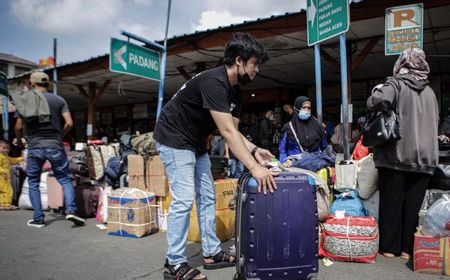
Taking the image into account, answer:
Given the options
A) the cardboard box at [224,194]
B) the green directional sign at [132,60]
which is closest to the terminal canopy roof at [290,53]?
the green directional sign at [132,60]

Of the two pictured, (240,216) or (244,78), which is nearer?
(240,216)

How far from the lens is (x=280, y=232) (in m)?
2.09

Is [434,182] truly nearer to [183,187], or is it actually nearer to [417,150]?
[417,150]

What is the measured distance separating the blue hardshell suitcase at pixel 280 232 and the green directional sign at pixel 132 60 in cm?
320

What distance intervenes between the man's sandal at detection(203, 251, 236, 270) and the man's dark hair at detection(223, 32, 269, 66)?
1602 millimetres

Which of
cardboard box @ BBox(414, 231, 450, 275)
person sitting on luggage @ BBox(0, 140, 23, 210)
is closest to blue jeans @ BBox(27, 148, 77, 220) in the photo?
person sitting on luggage @ BBox(0, 140, 23, 210)

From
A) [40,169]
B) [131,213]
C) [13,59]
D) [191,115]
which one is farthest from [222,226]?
[13,59]

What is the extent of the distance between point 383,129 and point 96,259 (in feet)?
9.33

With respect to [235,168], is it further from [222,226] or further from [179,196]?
[179,196]

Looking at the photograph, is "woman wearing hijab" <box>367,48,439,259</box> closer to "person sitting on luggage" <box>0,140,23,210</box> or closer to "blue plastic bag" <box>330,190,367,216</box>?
"blue plastic bag" <box>330,190,367,216</box>

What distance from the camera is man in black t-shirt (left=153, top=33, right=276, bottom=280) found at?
240 centimetres

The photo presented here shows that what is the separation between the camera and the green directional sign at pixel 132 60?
460 centimetres

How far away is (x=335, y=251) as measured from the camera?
306cm

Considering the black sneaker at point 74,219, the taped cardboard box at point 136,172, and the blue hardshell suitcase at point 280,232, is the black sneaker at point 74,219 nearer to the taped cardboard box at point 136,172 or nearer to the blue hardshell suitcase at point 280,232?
the taped cardboard box at point 136,172
